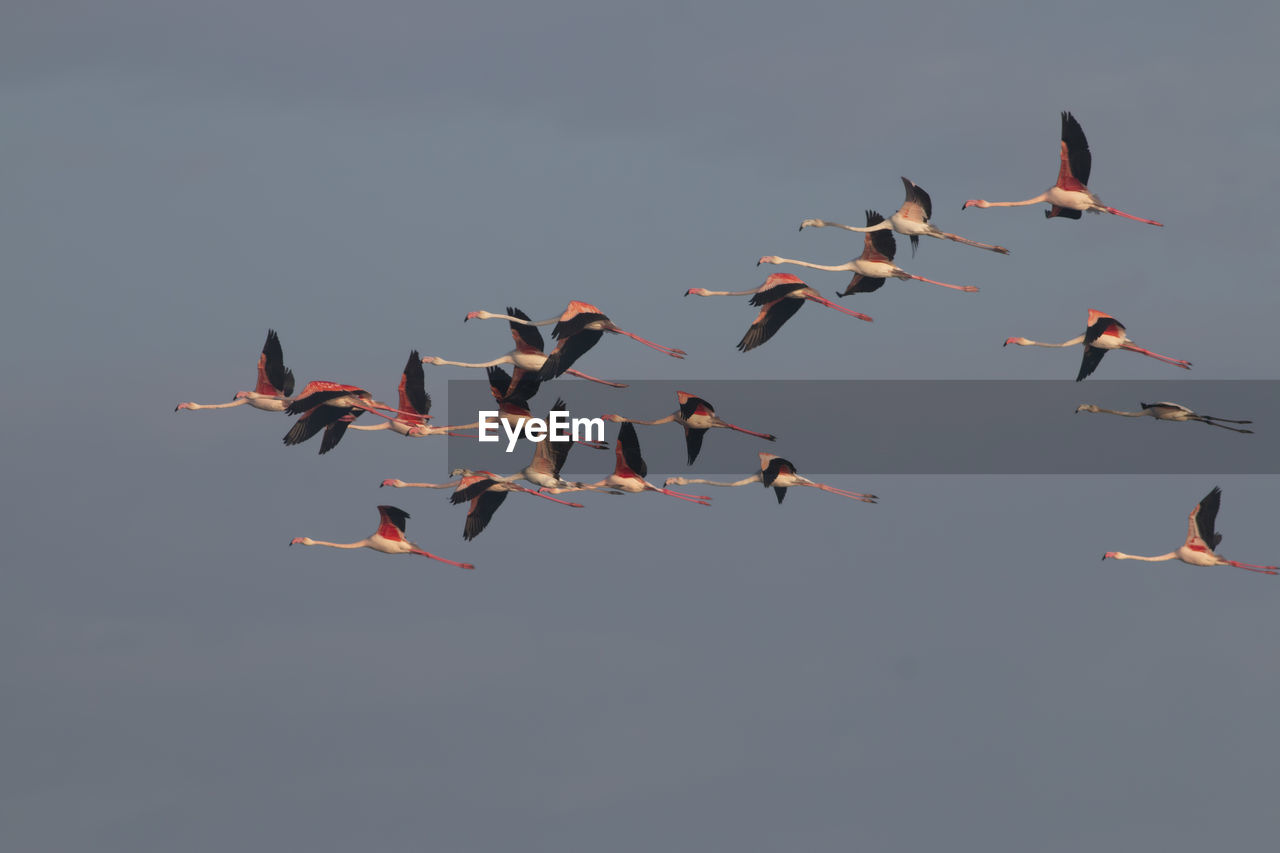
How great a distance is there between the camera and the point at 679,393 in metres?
61.2

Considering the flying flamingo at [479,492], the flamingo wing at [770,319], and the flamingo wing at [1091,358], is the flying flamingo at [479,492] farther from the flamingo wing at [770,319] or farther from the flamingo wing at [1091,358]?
the flamingo wing at [1091,358]

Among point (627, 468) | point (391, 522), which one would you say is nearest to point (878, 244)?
point (627, 468)

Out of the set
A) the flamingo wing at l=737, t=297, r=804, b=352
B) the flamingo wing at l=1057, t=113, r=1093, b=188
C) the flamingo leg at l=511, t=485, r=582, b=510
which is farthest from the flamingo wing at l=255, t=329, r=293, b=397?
the flamingo wing at l=1057, t=113, r=1093, b=188

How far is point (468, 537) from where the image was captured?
208ft

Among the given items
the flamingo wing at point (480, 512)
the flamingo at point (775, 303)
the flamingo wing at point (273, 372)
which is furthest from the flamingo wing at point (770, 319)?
the flamingo wing at point (273, 372)

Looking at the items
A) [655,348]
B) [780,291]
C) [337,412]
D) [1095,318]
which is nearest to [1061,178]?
[1095,318]

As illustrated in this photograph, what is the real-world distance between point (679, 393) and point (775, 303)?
14.6 ft

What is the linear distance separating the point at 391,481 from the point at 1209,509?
2523cm

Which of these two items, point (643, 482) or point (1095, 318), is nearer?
point (1095, 318)

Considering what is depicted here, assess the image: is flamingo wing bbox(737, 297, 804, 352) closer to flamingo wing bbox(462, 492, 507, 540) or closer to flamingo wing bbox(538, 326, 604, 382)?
flamingo wing bbox(538, 326, 604, 382)

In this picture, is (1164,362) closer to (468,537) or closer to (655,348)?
(655,348)

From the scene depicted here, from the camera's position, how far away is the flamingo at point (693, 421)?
61.1 metres
